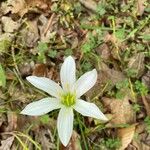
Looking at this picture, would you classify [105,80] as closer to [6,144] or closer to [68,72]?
[68,72]

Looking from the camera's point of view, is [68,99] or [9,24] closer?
[68,99]

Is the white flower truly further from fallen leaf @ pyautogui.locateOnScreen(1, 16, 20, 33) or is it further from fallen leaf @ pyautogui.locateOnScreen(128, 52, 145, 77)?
fallen leaf @ pyautogui.locateOnScreen(1, 16, 20, 33)

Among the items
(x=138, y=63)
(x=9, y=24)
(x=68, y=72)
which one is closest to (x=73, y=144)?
(x=68, y=72)

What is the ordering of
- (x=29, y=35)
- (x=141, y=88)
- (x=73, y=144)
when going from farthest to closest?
(x=29, y=35) → (x=141, y=88) → (x=73, y=144)

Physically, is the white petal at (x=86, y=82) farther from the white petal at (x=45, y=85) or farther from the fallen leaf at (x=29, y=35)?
the fallen leaf at (x=29, y=35)

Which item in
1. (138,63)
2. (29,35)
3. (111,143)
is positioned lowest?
(111,143)

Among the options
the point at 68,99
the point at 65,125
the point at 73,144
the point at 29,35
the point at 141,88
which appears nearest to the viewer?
the point at 65,125
